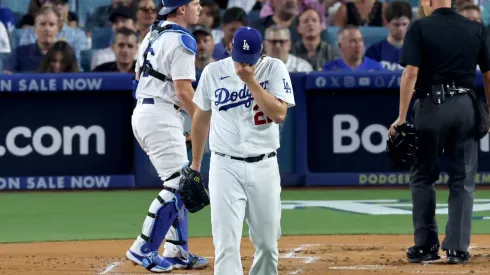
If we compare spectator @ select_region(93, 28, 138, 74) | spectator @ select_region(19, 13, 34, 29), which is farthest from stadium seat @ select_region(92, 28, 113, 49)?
spectator @ select_region(93, 28, 138, 74)

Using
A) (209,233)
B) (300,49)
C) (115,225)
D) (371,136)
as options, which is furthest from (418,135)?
(300,49)

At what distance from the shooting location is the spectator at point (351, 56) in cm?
1248

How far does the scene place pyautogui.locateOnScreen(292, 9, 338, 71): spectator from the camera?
43.0ft

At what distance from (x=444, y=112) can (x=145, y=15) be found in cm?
679

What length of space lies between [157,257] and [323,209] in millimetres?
3884

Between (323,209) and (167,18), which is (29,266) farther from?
(323,209)

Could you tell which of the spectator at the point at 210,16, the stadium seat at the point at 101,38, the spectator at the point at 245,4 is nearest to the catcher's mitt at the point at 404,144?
the spectator at the point at 210,16

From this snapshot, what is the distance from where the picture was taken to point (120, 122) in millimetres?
12492

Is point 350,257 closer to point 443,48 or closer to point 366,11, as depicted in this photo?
point 443,48

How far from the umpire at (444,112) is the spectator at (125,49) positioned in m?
5.41

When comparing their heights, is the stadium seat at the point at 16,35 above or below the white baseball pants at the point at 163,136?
above

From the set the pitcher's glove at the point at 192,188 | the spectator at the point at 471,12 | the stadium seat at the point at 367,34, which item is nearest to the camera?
the pitcher's glove at the point at 192,188

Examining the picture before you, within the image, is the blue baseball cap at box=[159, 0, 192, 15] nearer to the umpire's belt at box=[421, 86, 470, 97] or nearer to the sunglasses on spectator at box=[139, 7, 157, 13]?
the umpire's belt at box=[421, 86, 470, 97]

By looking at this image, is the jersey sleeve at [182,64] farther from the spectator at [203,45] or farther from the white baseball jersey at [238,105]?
the spectator at [203,45]
